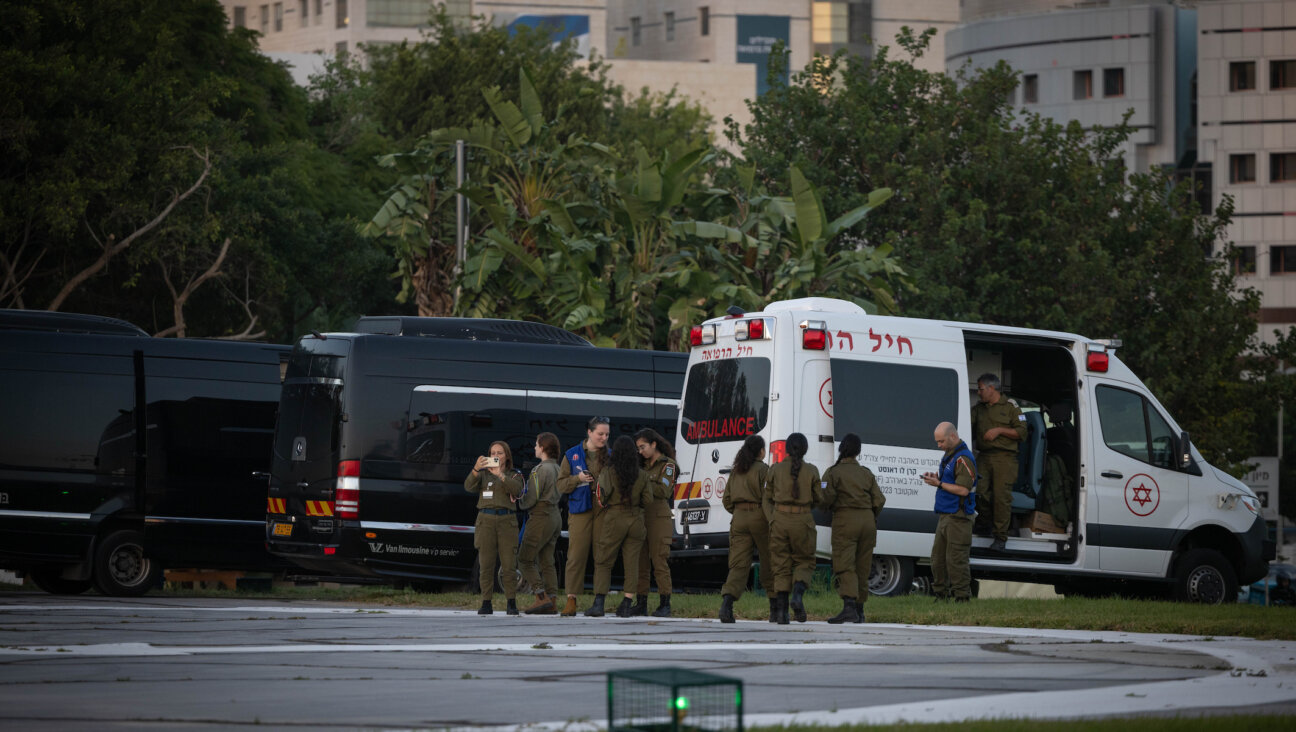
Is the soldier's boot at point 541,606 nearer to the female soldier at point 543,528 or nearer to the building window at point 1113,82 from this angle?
the female soldier at point 543,528

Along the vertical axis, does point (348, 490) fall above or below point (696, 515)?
above

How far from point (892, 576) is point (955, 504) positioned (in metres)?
1.58

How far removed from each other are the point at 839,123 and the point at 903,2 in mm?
100715

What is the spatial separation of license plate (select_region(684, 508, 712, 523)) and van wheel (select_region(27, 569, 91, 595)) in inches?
278

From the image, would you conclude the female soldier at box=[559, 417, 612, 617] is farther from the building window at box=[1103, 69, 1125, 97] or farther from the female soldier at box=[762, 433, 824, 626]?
the building window at box=[1103, 69, 1125, 97]

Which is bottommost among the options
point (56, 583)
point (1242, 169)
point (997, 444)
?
point (56, 583)

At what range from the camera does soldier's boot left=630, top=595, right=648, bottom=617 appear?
15195mm

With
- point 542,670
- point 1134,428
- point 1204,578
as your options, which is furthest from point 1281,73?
point 542,670

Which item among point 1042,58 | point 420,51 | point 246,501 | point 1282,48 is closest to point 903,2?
point 1042,58

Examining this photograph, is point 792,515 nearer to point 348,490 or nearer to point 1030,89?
point 348,490

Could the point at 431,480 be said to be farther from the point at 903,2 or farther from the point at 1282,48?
the point at 903,2

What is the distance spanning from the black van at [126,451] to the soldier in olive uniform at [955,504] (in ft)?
25.0

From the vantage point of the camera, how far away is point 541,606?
15.7 meters

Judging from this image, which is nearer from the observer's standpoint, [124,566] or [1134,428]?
[1134,428]
